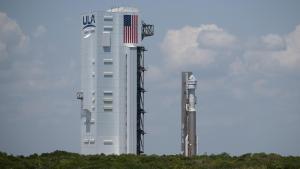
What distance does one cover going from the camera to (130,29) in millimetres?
113875

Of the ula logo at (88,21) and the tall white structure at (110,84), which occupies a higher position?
the ula logo at (88,21)

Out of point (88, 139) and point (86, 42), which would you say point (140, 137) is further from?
point (86, 42)

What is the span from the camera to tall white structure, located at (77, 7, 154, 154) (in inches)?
4417

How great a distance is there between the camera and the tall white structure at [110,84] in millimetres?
112188

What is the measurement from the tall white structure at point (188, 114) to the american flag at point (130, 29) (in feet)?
28.4

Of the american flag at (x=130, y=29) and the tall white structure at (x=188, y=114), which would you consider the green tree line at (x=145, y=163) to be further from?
the american flag at (x=130, y=29)

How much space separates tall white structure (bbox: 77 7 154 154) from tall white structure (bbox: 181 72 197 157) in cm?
723

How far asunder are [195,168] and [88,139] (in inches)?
1411

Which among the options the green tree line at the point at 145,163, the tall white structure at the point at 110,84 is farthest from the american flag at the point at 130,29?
the green tree line at the point at 145,163

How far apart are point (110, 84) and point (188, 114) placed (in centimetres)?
1129

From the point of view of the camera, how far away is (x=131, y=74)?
113m

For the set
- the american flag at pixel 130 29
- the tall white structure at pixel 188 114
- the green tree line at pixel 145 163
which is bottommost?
the green tree line at pixel 145 163

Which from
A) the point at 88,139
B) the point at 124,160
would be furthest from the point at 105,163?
the point at 88,139

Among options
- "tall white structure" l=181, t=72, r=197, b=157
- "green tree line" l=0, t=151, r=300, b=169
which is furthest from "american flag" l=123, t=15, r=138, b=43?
"green tree line" l=0, t=151, r=300, b=169
